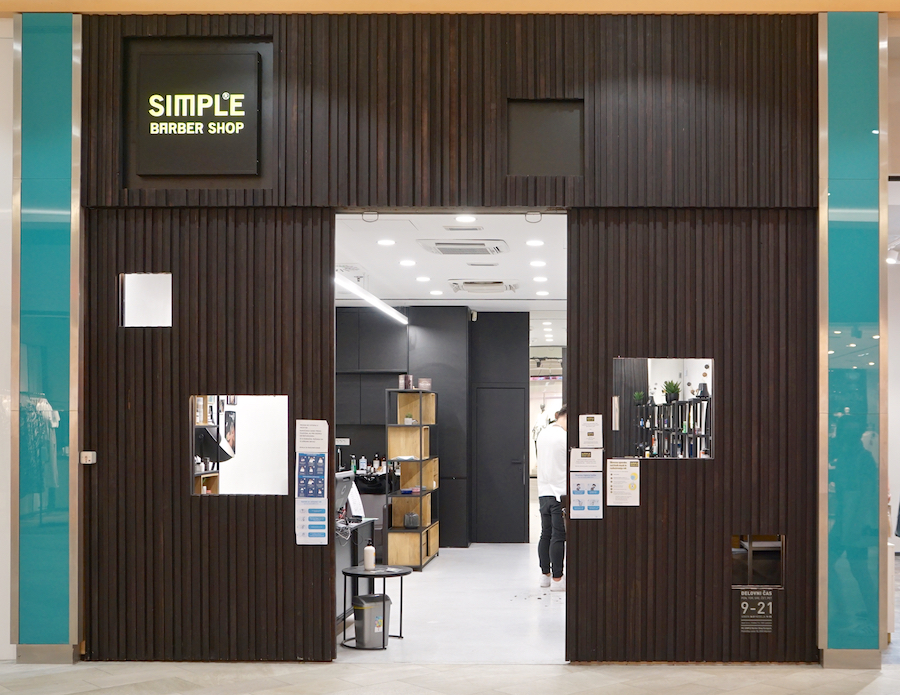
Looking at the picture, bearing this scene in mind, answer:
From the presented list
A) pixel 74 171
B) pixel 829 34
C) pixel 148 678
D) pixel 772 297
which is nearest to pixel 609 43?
pixel 829 34

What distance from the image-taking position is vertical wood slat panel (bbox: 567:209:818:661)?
5.34 meters

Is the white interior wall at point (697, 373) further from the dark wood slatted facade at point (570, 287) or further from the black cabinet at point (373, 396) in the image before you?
the black cabinet at point (373, 396)

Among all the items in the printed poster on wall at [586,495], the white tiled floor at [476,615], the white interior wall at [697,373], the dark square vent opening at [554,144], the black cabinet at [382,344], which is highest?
the dark square vent opening at [554,144]

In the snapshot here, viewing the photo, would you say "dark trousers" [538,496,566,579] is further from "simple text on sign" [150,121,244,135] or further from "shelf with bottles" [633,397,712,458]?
"simple text on sign" [150,121,244,135]

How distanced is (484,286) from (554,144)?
4537 mm

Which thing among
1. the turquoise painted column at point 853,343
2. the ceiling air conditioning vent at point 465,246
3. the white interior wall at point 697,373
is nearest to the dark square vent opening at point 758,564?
the turquoise painted column at point 853,343

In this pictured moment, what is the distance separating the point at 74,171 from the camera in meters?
5.37

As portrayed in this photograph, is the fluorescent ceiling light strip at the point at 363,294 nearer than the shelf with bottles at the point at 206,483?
No

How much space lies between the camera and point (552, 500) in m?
8.46

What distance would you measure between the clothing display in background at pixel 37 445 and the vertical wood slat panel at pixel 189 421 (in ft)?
0.69

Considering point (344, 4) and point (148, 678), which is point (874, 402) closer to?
point (344, 4)

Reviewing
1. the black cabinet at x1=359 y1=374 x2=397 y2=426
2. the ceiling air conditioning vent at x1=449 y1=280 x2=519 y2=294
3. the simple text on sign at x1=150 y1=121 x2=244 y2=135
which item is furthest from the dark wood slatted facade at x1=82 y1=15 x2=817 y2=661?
the black cabinet at x1=359 y1=374 x2=397 y2=426

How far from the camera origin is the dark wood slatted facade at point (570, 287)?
536cm

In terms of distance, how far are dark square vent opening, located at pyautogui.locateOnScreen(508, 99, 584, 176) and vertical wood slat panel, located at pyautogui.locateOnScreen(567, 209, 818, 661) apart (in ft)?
1.02
